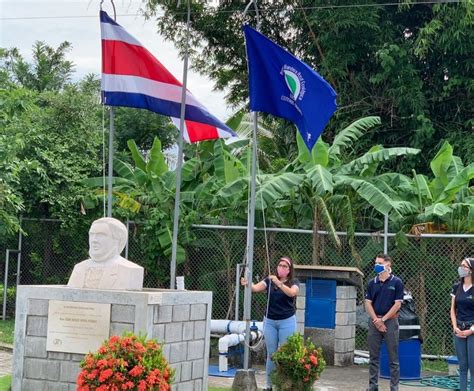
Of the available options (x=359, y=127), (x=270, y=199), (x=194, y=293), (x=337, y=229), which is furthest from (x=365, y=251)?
(x=194, y=293)

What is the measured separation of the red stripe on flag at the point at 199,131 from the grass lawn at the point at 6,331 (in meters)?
5.10

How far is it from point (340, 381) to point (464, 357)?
2.24 m

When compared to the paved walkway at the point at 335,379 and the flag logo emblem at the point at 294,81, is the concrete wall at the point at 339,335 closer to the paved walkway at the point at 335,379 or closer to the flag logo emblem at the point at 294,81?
the paved walkway at the point at 335,379

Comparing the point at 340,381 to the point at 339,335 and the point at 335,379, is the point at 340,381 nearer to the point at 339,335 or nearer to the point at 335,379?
the point at 335,379

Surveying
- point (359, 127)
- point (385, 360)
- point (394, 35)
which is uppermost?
point (394, 35)

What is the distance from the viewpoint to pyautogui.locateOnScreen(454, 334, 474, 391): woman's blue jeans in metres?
10.4

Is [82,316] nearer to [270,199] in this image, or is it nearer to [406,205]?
[270,199]

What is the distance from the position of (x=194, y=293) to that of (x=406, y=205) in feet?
20.1

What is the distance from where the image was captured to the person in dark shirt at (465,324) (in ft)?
34.2

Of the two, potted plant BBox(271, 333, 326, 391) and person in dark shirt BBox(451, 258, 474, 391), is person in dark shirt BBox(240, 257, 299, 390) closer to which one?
potted plant BBox(271, 333, 326, 391)

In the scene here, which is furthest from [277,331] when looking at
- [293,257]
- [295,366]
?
[293,257]

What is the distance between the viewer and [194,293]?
9.67 m

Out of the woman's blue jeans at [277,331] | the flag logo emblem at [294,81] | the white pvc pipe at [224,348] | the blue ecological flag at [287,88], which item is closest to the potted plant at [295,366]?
the woman's blue jeans at [277,331]

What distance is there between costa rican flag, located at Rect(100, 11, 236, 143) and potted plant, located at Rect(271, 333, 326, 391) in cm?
343
